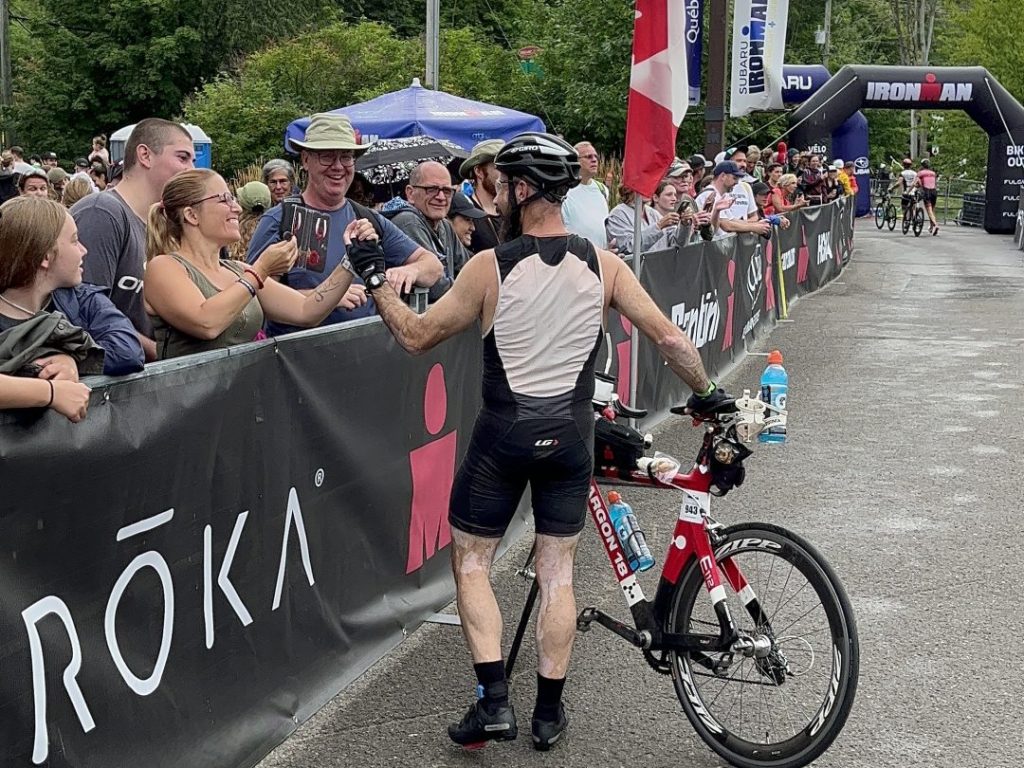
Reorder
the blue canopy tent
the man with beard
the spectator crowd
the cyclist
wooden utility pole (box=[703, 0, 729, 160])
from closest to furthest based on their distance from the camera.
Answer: the spectator crowd → the cyclist → the man with beard → the blue canopy tent → wooden utility pole (box=[703, 0, 729, 160])

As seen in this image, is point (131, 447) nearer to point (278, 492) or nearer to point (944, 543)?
point (278, 492)

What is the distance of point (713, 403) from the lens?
457 centimetres

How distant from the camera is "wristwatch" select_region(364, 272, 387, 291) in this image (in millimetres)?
4477

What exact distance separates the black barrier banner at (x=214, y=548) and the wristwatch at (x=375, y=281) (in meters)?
0.40

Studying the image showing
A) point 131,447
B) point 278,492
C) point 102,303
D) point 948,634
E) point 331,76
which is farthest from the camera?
point 331,76

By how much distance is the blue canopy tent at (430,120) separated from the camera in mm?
17547

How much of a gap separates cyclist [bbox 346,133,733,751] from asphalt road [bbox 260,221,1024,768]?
1.33 ft

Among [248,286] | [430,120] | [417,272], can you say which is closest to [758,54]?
[430,120]

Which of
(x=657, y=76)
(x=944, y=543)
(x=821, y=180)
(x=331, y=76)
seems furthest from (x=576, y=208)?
(x=331, y=76)

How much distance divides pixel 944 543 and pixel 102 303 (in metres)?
4.90

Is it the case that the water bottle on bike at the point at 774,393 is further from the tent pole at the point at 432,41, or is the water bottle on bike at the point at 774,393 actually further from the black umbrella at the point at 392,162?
the tent pole at the point at 432,41

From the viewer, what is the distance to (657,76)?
9023mm

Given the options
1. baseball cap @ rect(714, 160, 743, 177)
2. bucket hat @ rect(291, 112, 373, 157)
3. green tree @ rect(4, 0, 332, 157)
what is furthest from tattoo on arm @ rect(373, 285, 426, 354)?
green tree @ rect(4, 0, 332, 157)

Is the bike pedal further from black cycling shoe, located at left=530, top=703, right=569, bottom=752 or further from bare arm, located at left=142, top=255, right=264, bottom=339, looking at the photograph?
bare arm, located at left=142, top=255, right=264, bottom=339
